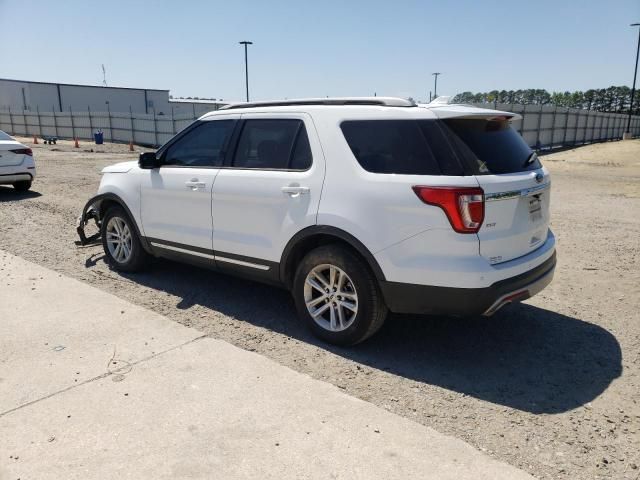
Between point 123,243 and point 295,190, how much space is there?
278cm

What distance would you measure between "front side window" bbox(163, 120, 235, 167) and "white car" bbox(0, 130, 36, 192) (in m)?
7.93

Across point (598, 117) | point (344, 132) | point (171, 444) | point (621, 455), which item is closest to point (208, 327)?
point (171, 444)

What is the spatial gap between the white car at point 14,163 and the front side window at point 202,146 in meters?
7.93

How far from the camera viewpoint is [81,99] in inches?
2377

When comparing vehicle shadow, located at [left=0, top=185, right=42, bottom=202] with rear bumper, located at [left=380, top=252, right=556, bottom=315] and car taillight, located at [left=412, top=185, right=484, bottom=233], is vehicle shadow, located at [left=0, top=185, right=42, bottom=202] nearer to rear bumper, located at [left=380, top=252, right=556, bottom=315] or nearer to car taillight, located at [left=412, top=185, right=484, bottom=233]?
rear bumper, located at [left=380, top=252, right=556, bottom=315]

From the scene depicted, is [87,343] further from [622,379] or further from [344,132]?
[622,379]

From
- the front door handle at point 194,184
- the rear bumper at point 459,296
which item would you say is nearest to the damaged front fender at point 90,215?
the front door handle at point 194,184

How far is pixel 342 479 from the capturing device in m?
2.53

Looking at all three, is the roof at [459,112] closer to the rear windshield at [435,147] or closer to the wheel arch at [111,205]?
the rear windshield at [435,147]

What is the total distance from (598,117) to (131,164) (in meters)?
41.4

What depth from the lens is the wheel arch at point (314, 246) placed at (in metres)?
3.62

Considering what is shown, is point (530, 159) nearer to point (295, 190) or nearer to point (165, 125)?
point (295, 190)

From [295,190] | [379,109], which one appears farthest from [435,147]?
[295,190]

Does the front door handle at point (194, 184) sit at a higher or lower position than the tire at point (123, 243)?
higher
